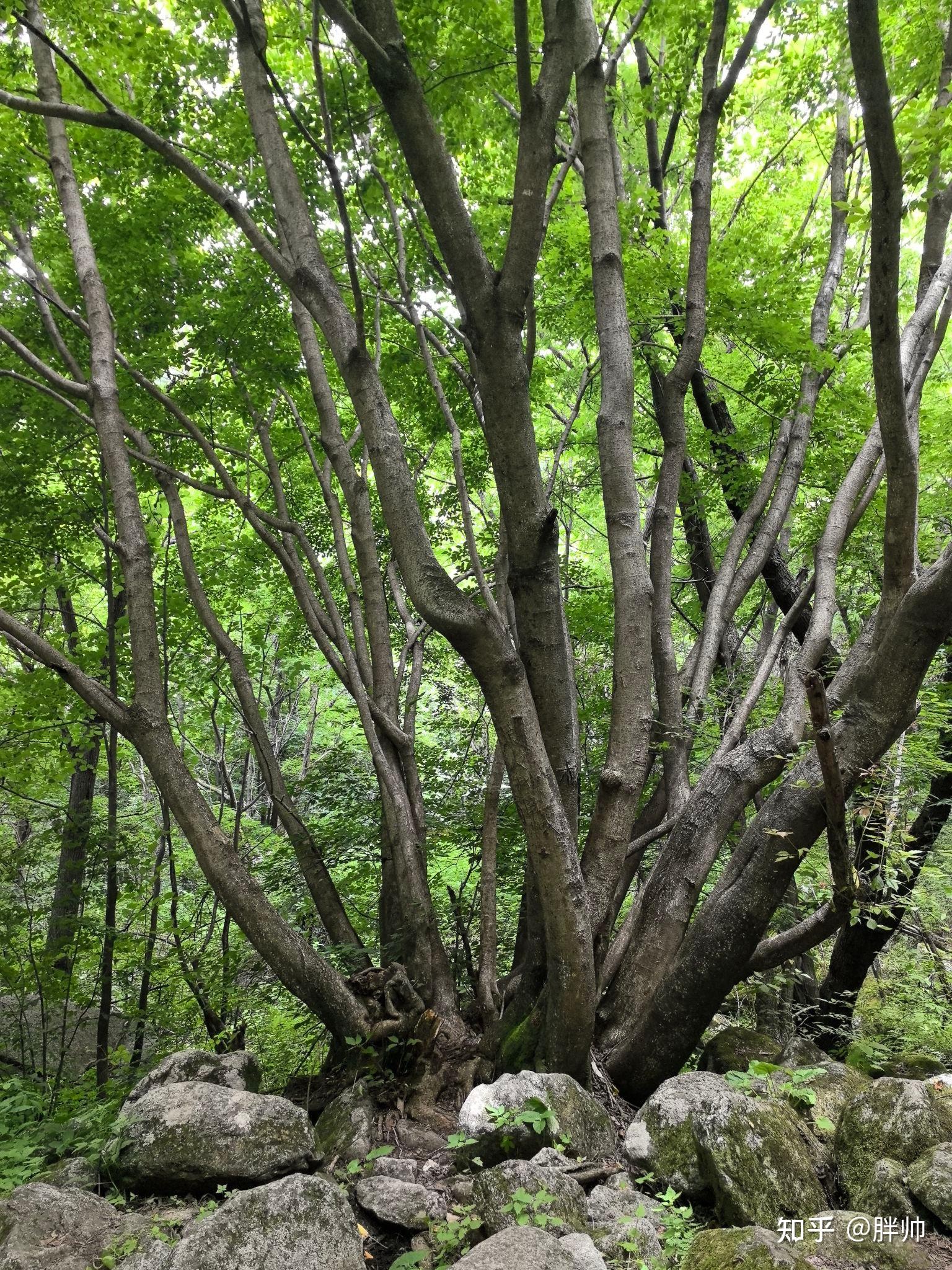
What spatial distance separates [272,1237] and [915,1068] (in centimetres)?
433

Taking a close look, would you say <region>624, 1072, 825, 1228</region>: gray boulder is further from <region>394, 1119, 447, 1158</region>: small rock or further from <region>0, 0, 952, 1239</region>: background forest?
<region>394, 1119, 447, 1158</region>: small rock

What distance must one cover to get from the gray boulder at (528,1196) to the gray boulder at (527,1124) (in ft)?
0.74

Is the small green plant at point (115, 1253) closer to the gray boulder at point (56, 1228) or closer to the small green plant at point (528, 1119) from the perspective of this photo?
the gray boulder at point (56, 1228)

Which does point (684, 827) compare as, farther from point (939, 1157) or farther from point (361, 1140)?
point (361, 1140)

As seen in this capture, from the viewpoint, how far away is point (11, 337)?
426cm

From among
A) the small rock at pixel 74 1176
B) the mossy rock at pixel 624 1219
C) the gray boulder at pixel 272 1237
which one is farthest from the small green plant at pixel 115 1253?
the mossy rock at pixel 624 1219

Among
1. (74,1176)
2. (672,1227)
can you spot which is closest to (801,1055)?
(672,1227)

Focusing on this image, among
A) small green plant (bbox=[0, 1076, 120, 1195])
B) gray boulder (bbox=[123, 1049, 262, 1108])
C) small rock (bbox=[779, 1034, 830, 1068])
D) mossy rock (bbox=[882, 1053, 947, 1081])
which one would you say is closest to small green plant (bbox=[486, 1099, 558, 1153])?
gray boulder (bbox=[123, 1049, 262, 1108])

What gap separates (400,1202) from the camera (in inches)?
117

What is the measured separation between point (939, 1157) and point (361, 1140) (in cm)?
249

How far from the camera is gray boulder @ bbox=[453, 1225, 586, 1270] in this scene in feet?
6.91

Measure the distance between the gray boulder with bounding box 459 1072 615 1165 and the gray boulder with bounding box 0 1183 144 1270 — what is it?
1354 mm

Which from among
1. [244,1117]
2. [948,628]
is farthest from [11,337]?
[948,628]

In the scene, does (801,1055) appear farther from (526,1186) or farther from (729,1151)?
(526,1186)
